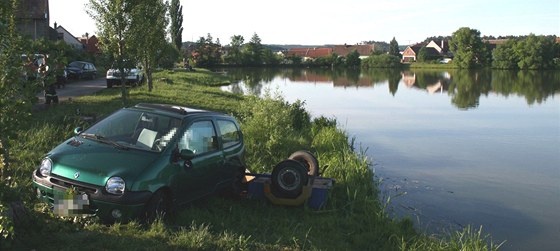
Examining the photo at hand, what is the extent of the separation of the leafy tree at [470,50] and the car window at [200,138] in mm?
107808

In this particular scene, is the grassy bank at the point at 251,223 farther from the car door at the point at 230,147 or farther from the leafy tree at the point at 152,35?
the leafy tree at the point at 152,35

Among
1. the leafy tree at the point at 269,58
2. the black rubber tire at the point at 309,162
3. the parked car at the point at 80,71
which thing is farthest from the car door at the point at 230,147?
the leafy tree at the point at 269,58

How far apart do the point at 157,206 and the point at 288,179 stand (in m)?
2.39

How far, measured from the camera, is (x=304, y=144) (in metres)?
14.1

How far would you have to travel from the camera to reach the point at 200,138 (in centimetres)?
718

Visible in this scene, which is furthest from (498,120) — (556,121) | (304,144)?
(304,144)

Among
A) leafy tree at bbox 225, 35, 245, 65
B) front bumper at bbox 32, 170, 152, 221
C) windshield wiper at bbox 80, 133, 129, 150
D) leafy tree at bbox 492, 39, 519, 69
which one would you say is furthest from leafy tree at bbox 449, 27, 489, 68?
front bumper at bbox 32, 170, 152, 221

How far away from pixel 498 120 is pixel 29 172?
73.9 feet

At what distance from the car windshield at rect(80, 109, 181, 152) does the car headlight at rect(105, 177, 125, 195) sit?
0.76m

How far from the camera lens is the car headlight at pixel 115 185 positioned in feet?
18.9

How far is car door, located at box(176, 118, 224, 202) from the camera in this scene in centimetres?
667

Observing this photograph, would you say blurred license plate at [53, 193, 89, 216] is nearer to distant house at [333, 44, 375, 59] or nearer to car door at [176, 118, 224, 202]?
car door at [176, 118, 224, 202]

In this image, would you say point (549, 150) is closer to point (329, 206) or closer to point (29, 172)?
point (329, 206)

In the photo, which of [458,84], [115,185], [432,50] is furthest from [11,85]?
[432,50]
